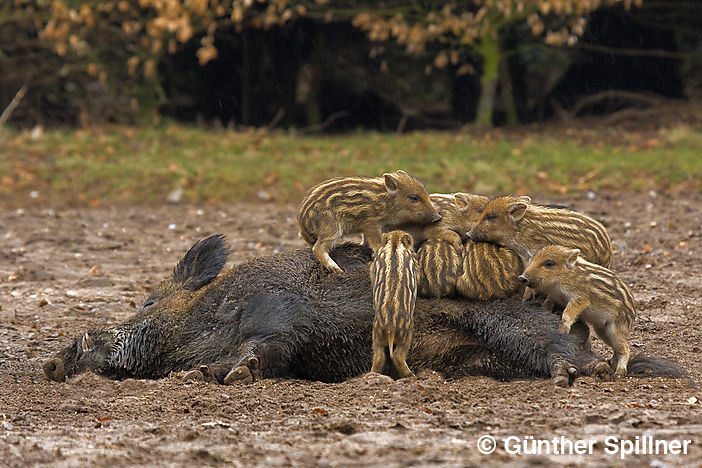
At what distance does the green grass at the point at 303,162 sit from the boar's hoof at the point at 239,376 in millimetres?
7200

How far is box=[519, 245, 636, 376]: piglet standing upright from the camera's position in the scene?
17.0ft

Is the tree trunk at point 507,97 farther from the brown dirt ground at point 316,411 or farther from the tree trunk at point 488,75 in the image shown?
the brown dirt ground at point 316,411

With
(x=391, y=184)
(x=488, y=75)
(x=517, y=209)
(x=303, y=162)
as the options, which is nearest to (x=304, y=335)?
(x=391, y=184)

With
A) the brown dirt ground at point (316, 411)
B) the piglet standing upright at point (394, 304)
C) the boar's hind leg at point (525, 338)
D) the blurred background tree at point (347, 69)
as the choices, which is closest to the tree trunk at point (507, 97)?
the blurred background tree at point (347, 69)

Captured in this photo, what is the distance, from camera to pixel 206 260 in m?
6.14

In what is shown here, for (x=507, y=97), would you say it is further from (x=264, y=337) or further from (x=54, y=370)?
(x=54, y=370)

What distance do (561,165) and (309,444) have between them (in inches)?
393

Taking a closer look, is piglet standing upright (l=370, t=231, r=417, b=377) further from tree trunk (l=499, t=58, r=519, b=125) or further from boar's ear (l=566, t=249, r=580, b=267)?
tree trunk (l=499, t=58, r=519, b=125)

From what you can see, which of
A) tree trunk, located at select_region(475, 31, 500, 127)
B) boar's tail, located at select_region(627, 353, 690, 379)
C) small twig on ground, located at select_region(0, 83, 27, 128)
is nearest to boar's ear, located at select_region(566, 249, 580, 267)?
boar's tail, located at select_region(627, 353, 690, 379)

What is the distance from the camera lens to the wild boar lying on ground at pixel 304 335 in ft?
17.5

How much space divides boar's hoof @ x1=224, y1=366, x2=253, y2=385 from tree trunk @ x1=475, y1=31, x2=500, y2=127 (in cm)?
1215

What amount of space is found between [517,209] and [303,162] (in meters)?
8.56

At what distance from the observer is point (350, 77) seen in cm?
1764

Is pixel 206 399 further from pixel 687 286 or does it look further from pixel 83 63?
pixel 83 63
